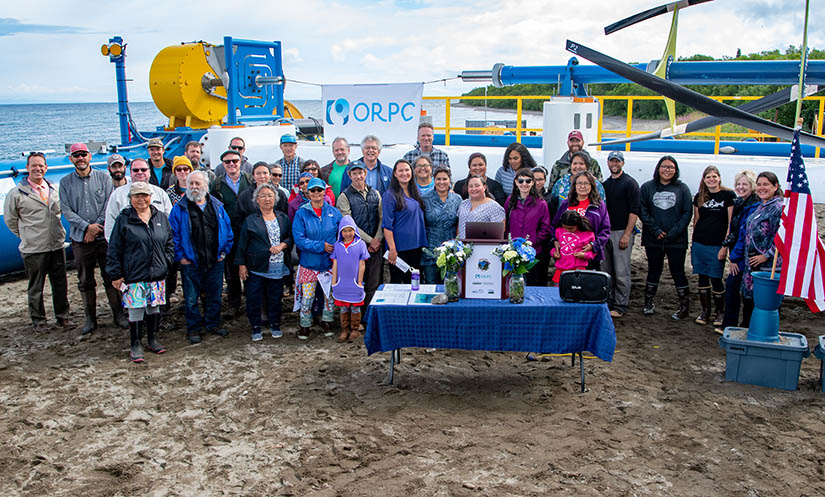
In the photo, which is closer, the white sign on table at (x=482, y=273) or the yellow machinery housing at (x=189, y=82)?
the white sign on table at (x=482, y=273)

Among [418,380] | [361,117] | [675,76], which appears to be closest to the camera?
[418,380]

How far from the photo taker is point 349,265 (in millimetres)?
6477

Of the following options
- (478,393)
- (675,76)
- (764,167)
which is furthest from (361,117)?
(478,393)

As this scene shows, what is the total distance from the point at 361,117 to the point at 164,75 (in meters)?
3.73

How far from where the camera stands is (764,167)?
33.3 feet

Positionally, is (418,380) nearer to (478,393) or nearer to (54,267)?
(478,393)

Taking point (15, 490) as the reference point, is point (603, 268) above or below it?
above

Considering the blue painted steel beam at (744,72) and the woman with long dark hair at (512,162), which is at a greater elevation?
the blue painted steel beam at (744,72)

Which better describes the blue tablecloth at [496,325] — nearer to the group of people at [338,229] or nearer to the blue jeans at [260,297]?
the group of people at [338,229]

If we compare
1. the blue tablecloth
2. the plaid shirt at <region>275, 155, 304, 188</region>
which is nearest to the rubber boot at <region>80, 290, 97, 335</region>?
the plaid shirt at <region>275, 155, 304, 188</region>

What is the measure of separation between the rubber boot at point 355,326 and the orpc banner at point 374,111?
544cm

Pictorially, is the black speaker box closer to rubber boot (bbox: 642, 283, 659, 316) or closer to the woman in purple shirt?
the woman in purple shirt

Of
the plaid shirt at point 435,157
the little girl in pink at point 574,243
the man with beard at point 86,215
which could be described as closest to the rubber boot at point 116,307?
the man with beard at point 86,215

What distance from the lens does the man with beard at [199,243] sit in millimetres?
A: 6418
